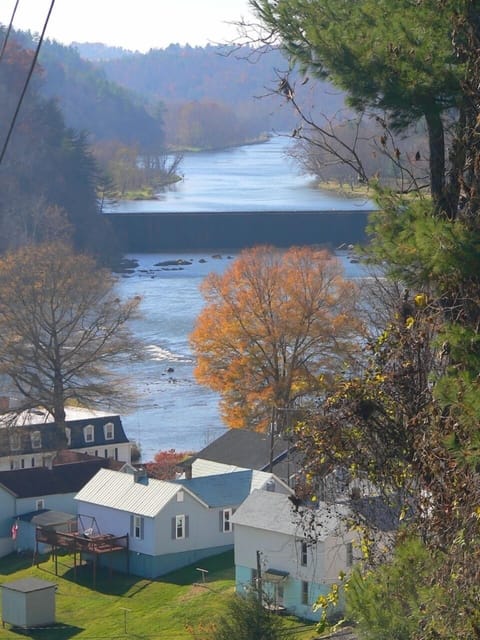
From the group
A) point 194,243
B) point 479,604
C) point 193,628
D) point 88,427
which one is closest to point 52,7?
point 479,604

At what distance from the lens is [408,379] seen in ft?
19.0

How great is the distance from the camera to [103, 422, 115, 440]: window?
2524cm

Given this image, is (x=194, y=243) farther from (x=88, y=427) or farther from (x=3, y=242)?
(x=88, y=427)

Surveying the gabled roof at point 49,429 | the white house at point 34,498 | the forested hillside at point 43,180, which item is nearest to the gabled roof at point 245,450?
the white house at point 34,498

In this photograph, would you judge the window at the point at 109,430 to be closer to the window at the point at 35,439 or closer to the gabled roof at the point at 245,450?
the window at the point at 35,439

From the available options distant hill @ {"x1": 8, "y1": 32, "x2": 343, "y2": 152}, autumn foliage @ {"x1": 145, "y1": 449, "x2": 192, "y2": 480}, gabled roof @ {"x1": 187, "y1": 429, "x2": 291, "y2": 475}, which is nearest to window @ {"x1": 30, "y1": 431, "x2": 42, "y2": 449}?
autumn foliage @ {"x1": 145, "y1": 449, "x2": 192, "y2": 480}

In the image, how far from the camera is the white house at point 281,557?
48.5 ft

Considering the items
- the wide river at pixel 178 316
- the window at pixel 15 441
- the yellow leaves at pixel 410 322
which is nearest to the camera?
the yellow leaves at pixel 410 322

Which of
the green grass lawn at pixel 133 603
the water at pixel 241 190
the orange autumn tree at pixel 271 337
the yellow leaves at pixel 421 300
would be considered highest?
the yellow leaves at pixel 421 300

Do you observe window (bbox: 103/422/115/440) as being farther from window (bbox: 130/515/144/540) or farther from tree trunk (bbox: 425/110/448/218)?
tree trunk (bbox: 425/110/448/218)

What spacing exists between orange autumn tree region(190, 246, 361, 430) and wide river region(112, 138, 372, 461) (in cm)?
135

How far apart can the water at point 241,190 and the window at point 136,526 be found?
25.7 metres

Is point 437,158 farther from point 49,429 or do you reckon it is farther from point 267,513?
point 49,429

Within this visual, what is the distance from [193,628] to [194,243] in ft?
135
